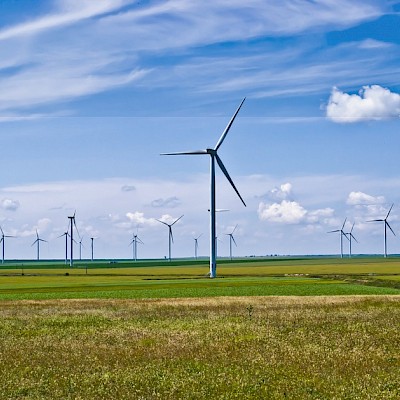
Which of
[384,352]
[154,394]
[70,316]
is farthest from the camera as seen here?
[70,316]

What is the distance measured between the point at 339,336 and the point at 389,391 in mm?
11772

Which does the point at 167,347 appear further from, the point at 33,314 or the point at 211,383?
the point at 33,314

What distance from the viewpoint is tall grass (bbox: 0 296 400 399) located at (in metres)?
20.1

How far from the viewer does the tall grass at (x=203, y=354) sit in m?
20.1

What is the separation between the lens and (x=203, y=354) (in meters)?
26.6

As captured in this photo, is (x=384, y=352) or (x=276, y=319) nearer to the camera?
(x=384, y=352)

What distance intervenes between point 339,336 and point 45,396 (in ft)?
50.9

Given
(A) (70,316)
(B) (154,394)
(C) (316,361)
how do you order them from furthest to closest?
1. (A) (70,316)
2. (C) (316,361)
3. (B) (154,394)

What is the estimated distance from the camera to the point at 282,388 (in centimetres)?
2002

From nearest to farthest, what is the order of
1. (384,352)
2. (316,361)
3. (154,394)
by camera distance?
1. (154,394)
2. (316,361)
3. (384,352)

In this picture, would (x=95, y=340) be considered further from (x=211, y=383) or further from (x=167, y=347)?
(x=211, y=383)

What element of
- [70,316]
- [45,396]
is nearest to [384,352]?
[45,396]

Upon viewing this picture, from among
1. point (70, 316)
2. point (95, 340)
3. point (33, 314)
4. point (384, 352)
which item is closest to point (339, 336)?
point (384, 352)

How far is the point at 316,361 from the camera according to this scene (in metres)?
24.7
